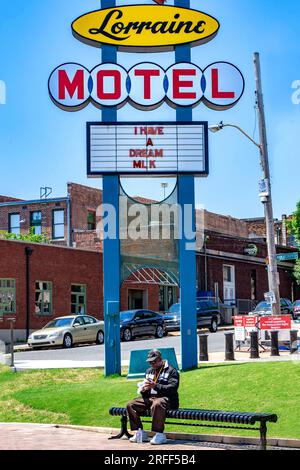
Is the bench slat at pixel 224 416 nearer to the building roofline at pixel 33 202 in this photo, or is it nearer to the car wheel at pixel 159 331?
the car wheel at pixel 159 331

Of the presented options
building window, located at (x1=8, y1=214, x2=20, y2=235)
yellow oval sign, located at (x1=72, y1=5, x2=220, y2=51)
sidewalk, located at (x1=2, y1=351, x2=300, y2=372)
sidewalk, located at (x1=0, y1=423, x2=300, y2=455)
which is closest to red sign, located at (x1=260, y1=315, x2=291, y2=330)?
sidewalk, located at (x1=2, y1=351, x2=300, y2=372)

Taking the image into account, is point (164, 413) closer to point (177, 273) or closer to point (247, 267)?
point (177, 273)

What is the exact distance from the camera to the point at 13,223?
5741 centimetres

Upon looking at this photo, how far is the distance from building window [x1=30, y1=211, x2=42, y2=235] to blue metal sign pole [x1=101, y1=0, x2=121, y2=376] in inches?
1510

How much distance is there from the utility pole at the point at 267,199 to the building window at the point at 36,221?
32.5 m

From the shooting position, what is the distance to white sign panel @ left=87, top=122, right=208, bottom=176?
18.0m

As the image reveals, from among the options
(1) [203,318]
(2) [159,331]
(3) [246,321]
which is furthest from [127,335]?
(3) [246,321]

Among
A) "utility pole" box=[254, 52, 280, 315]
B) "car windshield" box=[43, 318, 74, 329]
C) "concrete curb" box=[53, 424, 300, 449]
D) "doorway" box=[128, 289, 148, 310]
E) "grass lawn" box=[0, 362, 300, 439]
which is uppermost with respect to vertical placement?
"utility pole" box=[254, 52, 280, 315]

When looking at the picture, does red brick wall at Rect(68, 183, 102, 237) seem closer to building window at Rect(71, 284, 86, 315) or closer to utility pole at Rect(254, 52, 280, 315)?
building window at Rect(71, 284, 86, 315)

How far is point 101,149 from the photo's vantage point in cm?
1809

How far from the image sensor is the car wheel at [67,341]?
102ft

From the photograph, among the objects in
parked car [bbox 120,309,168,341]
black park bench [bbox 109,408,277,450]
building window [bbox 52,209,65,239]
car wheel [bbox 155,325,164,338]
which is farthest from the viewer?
building window [bbox 52,209,65,239]

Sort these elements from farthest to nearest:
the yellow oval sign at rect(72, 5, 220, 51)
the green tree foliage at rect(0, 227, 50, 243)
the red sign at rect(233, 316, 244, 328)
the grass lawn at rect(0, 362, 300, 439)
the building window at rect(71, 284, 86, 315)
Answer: the green tree foliage at rect(0, 227, 50, 243)
the building window at rect(71, 284, 86, 315)
the red sign at rect(233, 316, 244, 328)
the yellow oval sign at rect(72, 5, 220, 51)
the grass lawn at rect(0, 362, 300, 439)

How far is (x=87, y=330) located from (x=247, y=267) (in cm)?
2753
